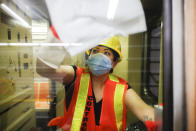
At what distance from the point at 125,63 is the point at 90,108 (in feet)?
2.03

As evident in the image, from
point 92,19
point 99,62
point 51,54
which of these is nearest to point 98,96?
point 99,62

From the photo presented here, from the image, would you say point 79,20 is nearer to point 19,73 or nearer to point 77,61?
point 77,61

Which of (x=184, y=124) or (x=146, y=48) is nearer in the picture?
(x=184, y=124)

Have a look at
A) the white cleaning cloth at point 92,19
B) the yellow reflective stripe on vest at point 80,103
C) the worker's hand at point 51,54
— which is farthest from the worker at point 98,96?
the white cleaning cloth at point 92,19

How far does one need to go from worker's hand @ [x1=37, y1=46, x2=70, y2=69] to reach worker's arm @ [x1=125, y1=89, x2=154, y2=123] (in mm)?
740

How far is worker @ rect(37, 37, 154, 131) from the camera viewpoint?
1.18 meters

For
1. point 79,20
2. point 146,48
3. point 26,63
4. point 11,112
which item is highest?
point 79,20

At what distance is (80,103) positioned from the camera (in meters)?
1.25

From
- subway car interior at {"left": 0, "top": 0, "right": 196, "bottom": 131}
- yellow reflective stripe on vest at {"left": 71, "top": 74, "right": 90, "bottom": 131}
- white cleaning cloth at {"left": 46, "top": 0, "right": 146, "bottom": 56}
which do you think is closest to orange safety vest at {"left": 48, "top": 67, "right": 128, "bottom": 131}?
yellow reflective stripe on vest at {"left": 71, "top": 74, "right": 90, "bottom": 131}

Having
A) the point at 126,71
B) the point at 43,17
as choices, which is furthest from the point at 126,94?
the point at 43,17

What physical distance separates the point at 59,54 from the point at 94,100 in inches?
23.5

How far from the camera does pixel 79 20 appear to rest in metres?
0.81

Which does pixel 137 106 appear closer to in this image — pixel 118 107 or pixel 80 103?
pixel 118 107

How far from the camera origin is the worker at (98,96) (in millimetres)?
1179
